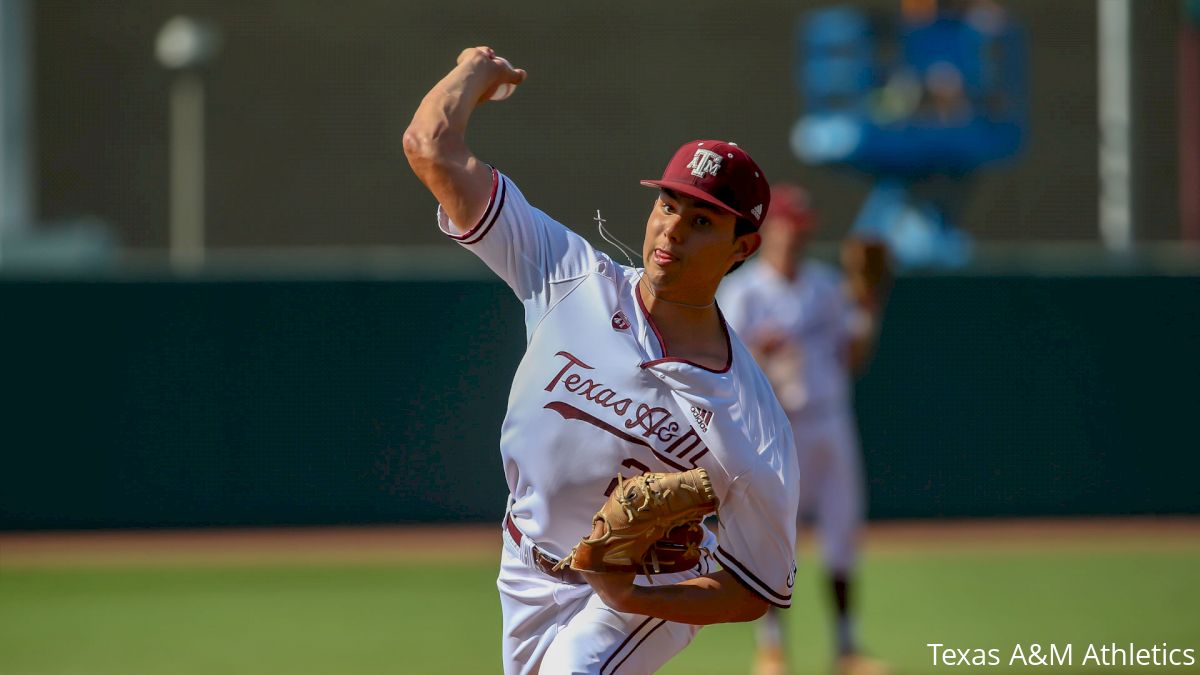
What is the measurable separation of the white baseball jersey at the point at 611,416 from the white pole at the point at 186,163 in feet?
59.5


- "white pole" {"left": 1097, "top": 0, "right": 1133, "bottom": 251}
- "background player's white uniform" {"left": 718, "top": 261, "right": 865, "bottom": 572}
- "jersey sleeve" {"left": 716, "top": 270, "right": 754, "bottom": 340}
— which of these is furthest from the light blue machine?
"jersey sleeve" {"left": 716, "top": 270, "right": 754, "bottom": 340}

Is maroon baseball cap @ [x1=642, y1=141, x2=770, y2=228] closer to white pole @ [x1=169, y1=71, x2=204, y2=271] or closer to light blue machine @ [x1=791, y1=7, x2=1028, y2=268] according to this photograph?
light blue machine @ [x1=791, y1=7, x2=1028, y2=268]

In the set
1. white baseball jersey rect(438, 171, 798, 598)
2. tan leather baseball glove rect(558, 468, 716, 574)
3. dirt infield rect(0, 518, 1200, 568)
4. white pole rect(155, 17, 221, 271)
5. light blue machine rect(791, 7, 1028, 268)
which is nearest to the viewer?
tan leather baseball glove rect(558, 468, 716, 574)

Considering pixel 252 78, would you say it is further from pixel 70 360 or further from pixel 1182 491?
pixel 1182 491

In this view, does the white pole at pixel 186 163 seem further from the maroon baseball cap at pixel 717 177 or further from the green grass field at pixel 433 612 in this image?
the maroon baseball cap at pixel 717 177

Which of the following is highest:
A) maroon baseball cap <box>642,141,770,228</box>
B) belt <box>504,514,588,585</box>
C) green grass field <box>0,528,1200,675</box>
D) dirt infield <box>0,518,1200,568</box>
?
maroon baseball cap <box>642,141,770,228</box>

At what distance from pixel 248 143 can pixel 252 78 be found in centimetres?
90

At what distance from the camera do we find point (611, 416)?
3795 mm

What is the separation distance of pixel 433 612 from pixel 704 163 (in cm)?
612

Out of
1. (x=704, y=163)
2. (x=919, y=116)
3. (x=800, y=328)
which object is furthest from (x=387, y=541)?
(x=919, y=116)

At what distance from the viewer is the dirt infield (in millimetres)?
11688

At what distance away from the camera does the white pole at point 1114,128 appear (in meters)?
17.5

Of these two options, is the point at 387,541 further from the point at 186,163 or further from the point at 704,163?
the point at 186,163

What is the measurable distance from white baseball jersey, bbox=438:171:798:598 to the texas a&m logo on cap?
365 mm
